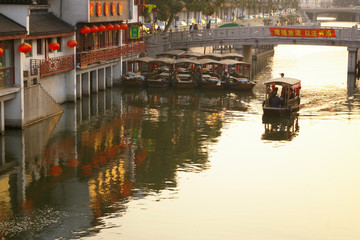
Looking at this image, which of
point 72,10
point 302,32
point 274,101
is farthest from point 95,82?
point 302,32

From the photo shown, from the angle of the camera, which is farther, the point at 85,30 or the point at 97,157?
the point at 85,30

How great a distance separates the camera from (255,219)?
3388 cm

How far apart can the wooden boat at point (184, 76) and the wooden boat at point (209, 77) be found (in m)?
0.65

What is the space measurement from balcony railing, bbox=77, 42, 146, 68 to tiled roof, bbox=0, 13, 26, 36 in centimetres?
1388

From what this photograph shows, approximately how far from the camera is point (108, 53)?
234 ft

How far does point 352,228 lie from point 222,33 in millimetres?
61749

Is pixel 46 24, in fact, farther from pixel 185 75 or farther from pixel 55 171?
pixel 185 75

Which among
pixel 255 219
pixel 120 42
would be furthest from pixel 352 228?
pixel 120 42

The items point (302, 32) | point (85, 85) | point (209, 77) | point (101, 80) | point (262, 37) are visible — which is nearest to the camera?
point (85, 85)

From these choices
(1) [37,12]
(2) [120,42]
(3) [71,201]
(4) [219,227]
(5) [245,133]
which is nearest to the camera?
(4) [219,227]

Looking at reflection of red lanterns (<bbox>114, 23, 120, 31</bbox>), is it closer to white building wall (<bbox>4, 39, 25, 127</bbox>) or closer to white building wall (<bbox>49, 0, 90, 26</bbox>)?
white building wall (<bbox>49, 0, 90, 26</bbox>)

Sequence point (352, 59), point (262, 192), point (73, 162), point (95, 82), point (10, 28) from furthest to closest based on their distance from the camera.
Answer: point (352, 59)
point (95, 82)
point (10, 28)
point (73, 162)
point (262, 192)

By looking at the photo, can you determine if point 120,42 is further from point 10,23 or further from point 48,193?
point 48,193

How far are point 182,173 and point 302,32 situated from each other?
50.9 m
